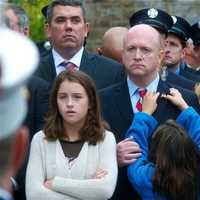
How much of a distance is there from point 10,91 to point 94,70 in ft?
15.4

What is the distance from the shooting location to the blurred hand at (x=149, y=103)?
5.52m

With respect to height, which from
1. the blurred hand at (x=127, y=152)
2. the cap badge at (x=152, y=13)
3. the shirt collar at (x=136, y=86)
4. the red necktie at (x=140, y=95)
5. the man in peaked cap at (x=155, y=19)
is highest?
the cap badge at (x=152, y=13)

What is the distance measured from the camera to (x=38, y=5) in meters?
10.7

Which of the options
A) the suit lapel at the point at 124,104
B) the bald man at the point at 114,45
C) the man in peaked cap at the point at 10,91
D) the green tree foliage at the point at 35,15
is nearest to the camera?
the man in peaked cap at the point at 10,91

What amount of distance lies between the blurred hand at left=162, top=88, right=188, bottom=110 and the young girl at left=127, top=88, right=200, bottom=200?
24cm

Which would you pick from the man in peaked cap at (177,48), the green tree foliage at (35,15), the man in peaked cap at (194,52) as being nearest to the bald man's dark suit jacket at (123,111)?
the man in peaked cap at (177,48)

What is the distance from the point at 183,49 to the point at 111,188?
3438mm

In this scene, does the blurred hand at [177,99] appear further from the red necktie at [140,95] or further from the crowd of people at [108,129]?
the red necktie at [140,95]

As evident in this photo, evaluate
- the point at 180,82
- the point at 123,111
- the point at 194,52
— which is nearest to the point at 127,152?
the point at 123,111

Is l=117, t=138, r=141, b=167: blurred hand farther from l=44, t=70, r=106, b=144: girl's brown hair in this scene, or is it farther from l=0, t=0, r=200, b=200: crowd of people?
l=44, t=70, r=106, b=144: girl's brown hair

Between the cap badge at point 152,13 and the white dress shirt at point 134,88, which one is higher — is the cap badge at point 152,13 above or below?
above

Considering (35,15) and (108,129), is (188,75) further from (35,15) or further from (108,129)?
(35,15)

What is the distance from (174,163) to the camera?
16.3ft

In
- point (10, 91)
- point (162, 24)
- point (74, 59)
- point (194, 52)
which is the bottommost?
point (194, 52)
